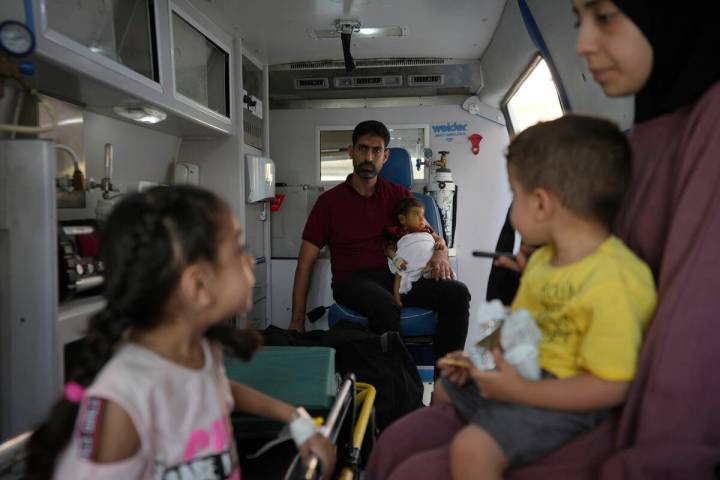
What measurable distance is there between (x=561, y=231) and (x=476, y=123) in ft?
12.3

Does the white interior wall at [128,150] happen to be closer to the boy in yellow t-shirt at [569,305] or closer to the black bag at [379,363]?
the black bag at [379,363]

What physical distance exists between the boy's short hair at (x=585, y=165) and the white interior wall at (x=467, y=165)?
3580 mm

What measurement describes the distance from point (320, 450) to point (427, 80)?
3848 millimetres

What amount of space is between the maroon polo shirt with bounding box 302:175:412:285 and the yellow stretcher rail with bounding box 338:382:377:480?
4.77 feet

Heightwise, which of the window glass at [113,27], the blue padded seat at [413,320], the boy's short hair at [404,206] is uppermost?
the window glass at [113,27]


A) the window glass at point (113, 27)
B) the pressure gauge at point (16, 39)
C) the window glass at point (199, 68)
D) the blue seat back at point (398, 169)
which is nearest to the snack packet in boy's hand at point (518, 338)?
the pressure gauge at point (16, 39)

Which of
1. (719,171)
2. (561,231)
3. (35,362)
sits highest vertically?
(719,171)

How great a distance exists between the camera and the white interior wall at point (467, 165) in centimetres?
459

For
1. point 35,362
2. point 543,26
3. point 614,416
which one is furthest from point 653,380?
point 543,26

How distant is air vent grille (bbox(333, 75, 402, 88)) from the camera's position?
4.43 meters

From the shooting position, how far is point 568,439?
0.98 meters

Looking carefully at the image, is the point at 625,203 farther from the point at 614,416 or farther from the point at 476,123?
the point at 476,123

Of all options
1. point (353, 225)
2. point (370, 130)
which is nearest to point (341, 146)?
point (370, 130)

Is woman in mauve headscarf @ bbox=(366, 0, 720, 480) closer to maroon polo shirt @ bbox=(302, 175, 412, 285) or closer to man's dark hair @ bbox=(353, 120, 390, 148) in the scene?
maroon polo shirt @ bbox=(302, 175, 412, 285)
